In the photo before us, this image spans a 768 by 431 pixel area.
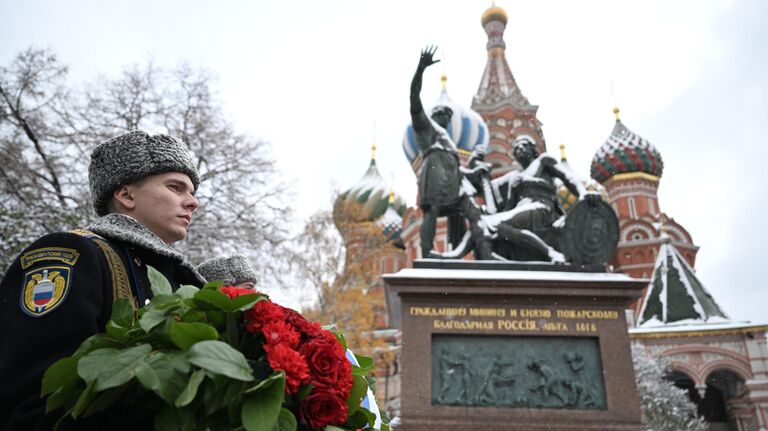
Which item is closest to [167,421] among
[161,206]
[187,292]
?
[187,292]

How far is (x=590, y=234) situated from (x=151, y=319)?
8.26 m

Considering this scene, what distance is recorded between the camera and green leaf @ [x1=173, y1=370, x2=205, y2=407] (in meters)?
1.22

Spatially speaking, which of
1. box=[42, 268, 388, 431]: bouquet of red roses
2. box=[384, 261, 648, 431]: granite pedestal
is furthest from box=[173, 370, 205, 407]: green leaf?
box=[384, 261, 648, 431]: granite pedestal

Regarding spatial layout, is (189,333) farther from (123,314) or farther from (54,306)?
(54,306)

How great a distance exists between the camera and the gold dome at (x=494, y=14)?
40.6 metres

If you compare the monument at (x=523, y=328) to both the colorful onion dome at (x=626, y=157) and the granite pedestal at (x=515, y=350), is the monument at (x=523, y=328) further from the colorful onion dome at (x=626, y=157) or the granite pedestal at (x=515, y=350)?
the colorful onion dome at (x=626, y=157)

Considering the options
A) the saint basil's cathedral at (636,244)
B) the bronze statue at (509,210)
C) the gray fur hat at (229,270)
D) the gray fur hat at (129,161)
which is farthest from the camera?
the saint basil's cathedral at (636,244)

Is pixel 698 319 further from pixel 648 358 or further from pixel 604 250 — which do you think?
pixel 604 250

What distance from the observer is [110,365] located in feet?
4.19

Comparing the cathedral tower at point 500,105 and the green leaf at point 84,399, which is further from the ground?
the cathedral tower at point 500,105

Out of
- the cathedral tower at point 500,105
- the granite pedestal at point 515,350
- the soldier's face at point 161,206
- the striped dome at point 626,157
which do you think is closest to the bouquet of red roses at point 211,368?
the soldier's face at point 161,206

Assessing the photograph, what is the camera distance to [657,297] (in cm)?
2427

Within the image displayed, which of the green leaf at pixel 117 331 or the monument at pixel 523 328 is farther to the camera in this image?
the monument at pixel 523 328

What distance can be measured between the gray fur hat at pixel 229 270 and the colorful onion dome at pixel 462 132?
26.8 m
